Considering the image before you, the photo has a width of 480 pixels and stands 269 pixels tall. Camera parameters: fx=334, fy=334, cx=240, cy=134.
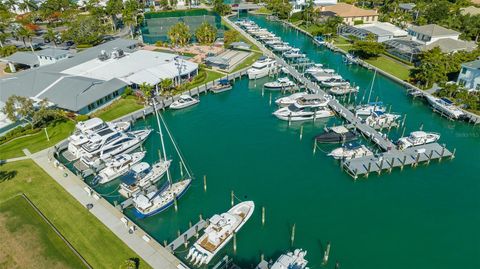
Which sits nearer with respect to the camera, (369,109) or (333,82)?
(369,109)

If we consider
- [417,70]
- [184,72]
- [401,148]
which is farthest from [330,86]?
[184,72]

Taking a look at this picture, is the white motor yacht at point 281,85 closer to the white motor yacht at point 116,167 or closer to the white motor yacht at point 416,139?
the white motor yacht at point 416,139

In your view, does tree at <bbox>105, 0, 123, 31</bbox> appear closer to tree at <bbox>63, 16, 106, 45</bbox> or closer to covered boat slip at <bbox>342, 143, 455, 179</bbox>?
tree at <bbox>63, 16, 106, 45</bbox>

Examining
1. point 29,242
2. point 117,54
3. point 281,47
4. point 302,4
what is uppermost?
point 302,4

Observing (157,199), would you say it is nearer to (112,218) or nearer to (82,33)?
(112,218)

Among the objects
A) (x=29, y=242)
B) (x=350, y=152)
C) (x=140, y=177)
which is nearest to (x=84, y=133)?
(x=140, y=177)

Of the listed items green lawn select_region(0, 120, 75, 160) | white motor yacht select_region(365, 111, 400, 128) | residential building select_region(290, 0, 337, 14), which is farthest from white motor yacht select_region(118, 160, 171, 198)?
residential building select_region(290, 0, 337, 14)

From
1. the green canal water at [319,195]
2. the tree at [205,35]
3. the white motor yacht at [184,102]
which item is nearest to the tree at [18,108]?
the green canal water at [319,195]
